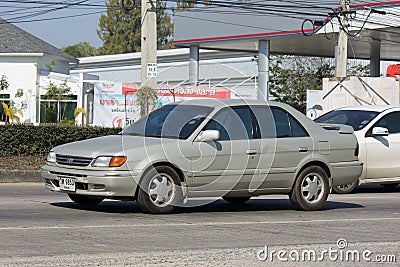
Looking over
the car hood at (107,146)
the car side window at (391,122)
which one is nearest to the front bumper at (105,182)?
the car hood at (107,146)

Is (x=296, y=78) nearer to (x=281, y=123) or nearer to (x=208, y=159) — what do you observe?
(x=281, y=123)

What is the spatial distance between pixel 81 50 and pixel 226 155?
103 metres

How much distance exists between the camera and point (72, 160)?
10930 millimetres

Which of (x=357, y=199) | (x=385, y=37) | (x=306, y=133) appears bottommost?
(x=357, y=199)

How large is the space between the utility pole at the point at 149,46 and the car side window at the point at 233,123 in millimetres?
10411

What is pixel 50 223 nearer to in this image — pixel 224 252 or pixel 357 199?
pixel 224 252

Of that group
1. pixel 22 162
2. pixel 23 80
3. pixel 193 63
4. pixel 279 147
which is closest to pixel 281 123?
pixel 279 147

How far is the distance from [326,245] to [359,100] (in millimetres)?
17751

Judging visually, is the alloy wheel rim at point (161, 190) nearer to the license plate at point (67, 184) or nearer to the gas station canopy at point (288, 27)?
the license plate at point (67, 184)

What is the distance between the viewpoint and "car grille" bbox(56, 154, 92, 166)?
35.4ft

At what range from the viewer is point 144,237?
9.13m

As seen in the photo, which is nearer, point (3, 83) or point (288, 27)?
point (288, 27)

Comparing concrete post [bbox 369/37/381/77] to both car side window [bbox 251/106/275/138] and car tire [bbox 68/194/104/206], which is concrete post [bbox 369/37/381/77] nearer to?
car side window [bbox 251/106/275/138]

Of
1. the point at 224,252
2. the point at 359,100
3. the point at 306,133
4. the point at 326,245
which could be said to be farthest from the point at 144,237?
the point at 359,100
